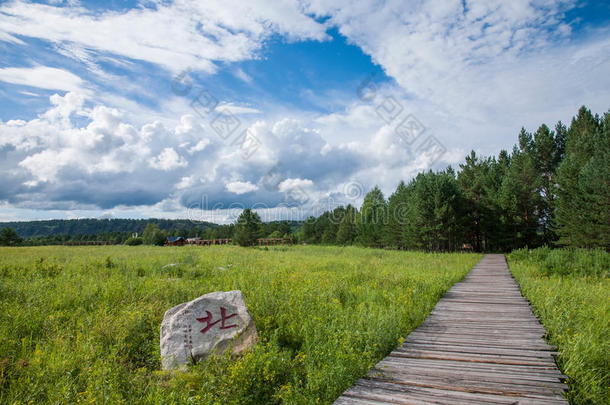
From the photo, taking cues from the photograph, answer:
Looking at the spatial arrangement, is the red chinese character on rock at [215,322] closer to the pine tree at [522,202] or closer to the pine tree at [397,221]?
the pine tree at [397,221]

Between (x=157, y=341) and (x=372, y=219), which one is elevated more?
(x=372, y=219)

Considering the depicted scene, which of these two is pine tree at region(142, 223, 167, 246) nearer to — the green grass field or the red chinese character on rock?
the green grass field

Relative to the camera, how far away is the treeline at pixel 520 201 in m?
27.2

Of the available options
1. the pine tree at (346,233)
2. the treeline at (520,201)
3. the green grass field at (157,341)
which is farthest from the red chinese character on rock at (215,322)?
the pine tree at (346,233)

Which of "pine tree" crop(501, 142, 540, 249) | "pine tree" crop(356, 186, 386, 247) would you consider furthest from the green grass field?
"pine tree" crop(356, 186, 386, 247)

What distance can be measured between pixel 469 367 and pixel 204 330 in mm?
3922

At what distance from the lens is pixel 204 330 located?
5.19 meters

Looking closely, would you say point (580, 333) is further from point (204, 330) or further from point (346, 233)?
point (346, 233)

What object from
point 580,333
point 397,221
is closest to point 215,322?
point 580,333

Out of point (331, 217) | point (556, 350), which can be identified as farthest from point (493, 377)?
point (331, 217)

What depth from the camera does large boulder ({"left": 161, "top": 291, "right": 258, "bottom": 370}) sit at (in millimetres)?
4934

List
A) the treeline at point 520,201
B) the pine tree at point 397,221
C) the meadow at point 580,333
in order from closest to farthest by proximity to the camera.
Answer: the meadow at point 580,333, the treeline at point 520,201, the pine tree at point 397,221

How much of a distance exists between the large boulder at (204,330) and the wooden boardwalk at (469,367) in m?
2.23

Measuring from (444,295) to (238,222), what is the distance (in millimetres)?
37283
